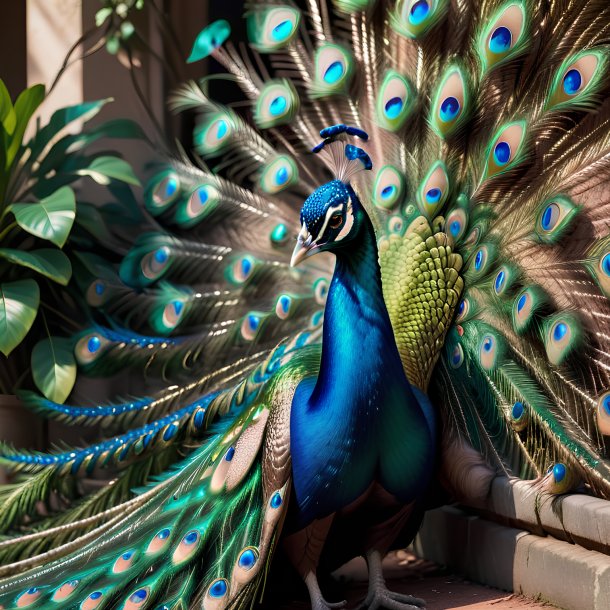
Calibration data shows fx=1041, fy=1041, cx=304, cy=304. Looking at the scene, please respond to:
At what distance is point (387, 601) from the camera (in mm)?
3191

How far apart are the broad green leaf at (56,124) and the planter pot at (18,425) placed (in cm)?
108

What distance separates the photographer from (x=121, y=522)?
11.2ft

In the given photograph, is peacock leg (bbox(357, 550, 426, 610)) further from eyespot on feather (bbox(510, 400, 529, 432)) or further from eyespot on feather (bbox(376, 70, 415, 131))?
eyespot on feather (bbox(376, 70, 415, 131))

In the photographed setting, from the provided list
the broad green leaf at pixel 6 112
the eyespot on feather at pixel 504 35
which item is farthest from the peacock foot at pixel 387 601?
the broad green leaf at pixel 6 112

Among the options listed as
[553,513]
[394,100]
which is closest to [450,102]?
[394,100]

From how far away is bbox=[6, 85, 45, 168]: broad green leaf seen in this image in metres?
4.38

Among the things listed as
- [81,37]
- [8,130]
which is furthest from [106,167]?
[81,37]

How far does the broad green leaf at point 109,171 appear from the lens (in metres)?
4.38

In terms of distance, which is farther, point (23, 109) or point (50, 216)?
point (23, 109)

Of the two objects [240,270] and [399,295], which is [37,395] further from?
[399,295]

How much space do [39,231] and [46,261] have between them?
24 cm

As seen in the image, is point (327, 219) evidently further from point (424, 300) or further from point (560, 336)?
point (560, 336)

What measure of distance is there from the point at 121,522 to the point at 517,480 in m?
1.30

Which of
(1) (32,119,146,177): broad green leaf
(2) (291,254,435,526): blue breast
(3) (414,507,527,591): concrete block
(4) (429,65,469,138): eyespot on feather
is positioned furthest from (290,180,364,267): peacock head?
(1) (32,119,146,177): broad green leaf
